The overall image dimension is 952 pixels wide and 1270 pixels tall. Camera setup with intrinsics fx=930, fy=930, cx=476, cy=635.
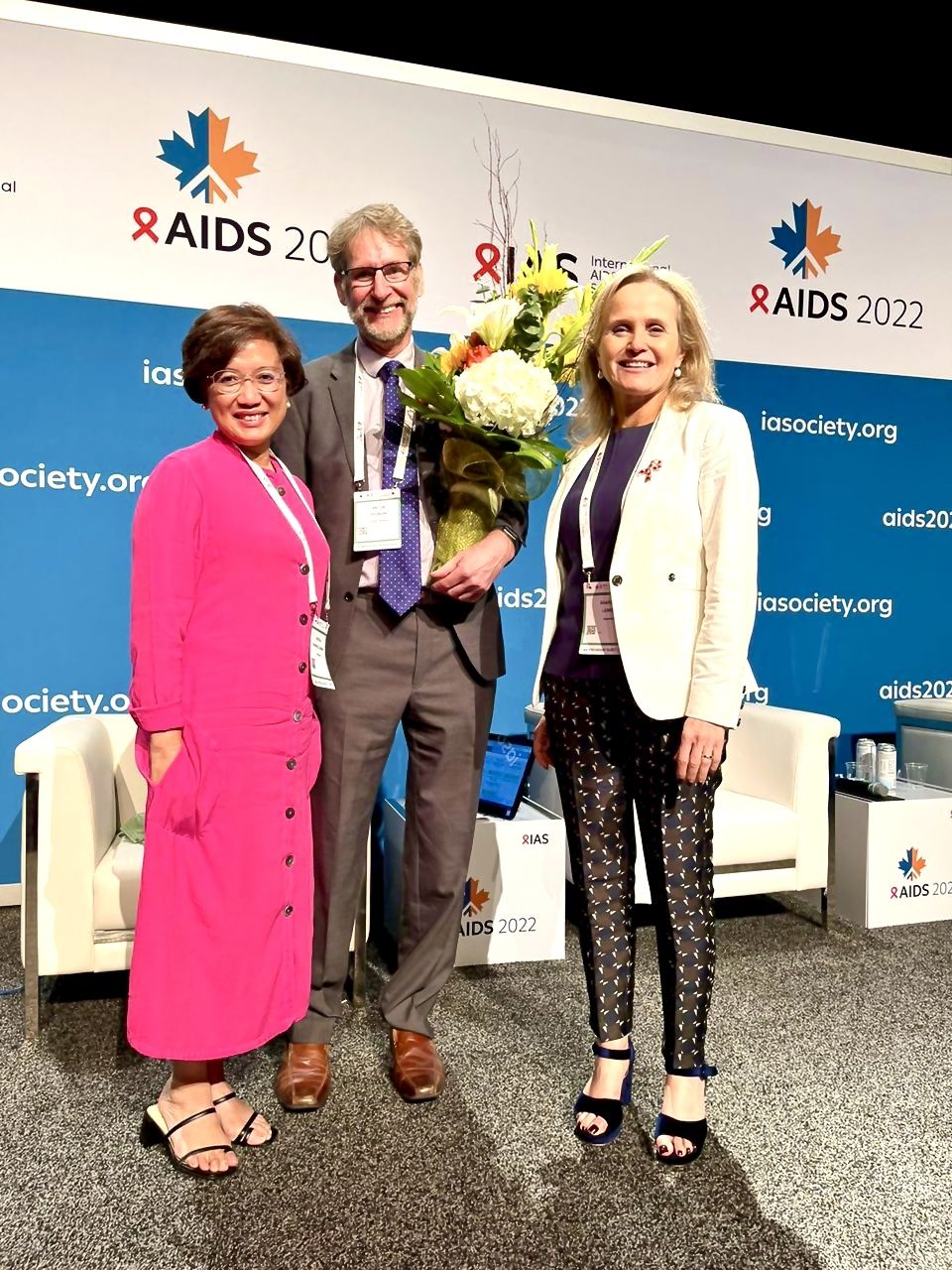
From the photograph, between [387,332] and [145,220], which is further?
[145,220]

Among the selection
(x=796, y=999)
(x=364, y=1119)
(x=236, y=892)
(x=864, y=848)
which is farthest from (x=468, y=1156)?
(x=864, y=848)

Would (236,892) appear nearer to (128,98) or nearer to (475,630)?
(475,630)

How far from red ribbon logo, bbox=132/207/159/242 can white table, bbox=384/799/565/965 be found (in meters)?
2.22

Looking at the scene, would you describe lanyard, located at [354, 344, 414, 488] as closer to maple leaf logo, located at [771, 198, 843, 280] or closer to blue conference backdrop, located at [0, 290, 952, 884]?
blue conference backdrop, located at [0, 290, 952, 884]

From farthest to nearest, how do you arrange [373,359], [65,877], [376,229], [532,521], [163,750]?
[532,521], [65,877], [373,359], [376,229], [163,750]

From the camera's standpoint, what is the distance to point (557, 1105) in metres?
1.97

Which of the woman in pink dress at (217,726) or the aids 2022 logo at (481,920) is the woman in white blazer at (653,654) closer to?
the woman in pink dress at (217,726)

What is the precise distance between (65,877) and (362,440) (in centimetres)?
131

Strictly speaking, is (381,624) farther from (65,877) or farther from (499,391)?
(65,877)

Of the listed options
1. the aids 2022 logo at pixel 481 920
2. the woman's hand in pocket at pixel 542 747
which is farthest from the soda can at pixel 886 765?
the woman's hand in pocket at pixel 542 747

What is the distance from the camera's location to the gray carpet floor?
152 centimetres

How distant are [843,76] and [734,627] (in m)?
4.37

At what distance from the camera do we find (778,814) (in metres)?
3.05

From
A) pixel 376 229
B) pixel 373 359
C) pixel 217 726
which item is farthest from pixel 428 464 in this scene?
pixel 217 726
